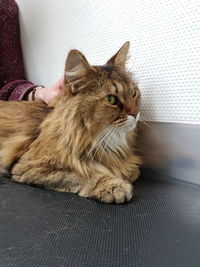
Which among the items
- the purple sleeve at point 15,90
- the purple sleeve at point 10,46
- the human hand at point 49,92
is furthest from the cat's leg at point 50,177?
the purple sleeve at point 10,46

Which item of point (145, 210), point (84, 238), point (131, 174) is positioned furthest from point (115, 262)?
point (131, 174)

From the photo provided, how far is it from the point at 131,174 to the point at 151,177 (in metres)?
0.11

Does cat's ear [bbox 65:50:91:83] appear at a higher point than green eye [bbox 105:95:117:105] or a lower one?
higher

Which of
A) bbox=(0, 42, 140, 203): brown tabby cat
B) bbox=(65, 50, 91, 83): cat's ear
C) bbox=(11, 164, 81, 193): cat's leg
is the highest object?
bbox=(65, 50, 91, 83): cat's ear

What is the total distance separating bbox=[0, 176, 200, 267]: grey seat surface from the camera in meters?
0.55

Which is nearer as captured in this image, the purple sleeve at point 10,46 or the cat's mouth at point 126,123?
the cat's mouth at point 126,123

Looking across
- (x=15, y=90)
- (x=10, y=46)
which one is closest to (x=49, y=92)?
(x=15, y=90)

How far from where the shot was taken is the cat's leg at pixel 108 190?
0.85 meters

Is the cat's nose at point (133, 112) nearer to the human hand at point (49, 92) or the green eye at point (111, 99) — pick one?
the green eye at point (111, 99)

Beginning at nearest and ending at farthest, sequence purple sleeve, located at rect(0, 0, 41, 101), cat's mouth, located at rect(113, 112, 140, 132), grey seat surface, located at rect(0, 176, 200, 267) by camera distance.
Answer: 1. grey seat surface, located at rect(0, 176, 200, 267)
2. cat's mouth, located at rect(113, 112, 140, 132)
3. purple sleeve, located at rect(0, 0, 41, 101)

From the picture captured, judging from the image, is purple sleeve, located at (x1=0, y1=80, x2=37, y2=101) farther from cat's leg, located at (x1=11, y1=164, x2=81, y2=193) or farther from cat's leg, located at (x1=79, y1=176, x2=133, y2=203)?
cat's leg, located at (x1=79, y1=176, x2=133, y2=203)

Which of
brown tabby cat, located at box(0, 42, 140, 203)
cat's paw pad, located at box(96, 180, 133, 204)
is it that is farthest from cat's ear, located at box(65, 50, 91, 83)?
cat's paw pad, located at box(96, 180, 133, 204)

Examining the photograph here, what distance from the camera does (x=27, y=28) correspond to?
1.91 metres

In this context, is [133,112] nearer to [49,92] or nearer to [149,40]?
[149,40]
